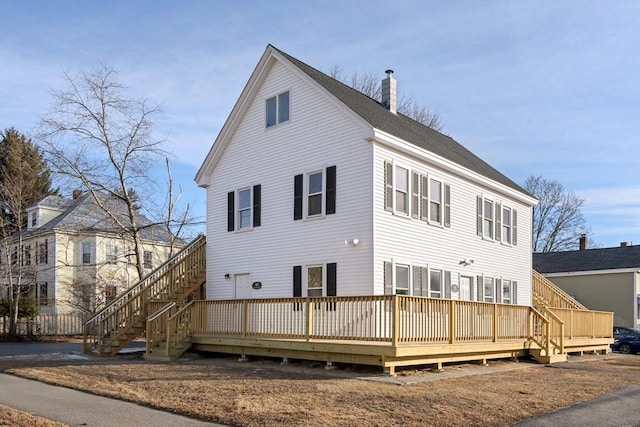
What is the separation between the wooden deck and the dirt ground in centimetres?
44

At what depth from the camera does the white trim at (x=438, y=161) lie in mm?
17109

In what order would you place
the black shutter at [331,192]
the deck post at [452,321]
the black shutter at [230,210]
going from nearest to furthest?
the deck post at [452,321] → the black shutter at [331,192] → the black shutter at [230,210]

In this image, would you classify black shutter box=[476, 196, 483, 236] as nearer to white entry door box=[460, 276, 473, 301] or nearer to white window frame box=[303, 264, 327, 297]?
white entry door box=[460, 276, 473, 301]

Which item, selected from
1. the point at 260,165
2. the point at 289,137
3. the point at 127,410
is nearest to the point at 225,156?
the point at 260,165

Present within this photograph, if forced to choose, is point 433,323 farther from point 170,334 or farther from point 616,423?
point 170,334

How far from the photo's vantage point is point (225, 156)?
71.2 ft

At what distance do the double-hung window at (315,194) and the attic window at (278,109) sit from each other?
2.24 m

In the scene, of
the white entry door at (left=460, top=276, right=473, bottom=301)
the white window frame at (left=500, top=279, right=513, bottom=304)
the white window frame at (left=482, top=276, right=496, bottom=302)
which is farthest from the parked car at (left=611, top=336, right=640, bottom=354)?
the white entry door at (left=460, top=276, right=473, bottom=301)

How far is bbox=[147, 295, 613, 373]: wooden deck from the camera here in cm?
1372

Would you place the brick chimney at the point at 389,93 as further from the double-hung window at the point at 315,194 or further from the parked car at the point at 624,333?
the parked car at the point at 624,333

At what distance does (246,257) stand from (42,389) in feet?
30.1

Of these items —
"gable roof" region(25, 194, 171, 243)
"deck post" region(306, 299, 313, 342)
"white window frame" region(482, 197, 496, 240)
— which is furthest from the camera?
"gable roof" region(25, 194, 171, 243)

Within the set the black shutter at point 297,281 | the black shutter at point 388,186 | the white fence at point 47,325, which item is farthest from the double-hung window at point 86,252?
the black shutter at point 388,186

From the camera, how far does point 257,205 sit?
65.9ft
